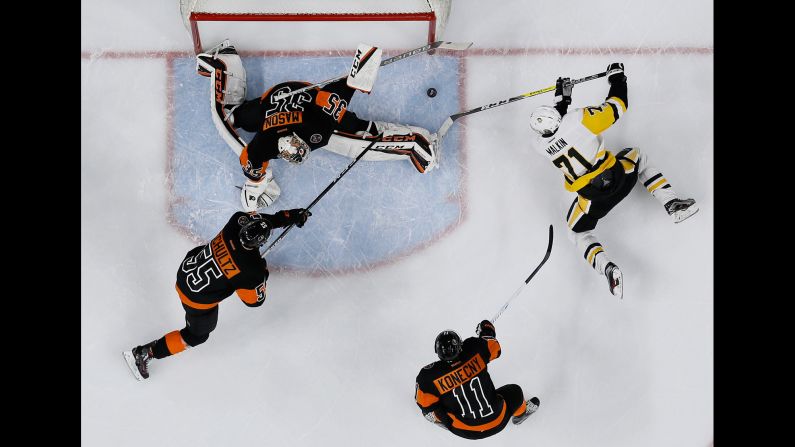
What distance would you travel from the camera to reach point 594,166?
3842 mm

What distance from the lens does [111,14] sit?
→ 4.45 m

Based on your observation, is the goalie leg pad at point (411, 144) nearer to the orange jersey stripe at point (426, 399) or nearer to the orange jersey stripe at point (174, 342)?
the orange jersey stripe at point (426, 399)

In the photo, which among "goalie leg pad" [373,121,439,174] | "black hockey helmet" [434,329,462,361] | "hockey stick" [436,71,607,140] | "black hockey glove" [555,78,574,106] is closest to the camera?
"black hockey helmet" [434,329,462,361]

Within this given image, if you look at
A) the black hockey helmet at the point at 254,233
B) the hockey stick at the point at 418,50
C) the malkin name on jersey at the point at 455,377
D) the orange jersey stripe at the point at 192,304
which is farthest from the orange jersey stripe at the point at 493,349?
the hockey stick at the point at 418,50

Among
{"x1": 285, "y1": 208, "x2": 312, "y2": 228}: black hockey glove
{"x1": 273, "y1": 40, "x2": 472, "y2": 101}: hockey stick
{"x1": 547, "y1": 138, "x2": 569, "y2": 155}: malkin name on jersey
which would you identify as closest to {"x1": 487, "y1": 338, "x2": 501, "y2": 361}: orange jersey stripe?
{"x1": 547, "y1": 138, "x2": 569, "y2": 155}: malkin name on jersey

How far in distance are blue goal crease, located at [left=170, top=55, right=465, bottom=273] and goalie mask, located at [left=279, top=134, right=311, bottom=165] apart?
2.05 feet

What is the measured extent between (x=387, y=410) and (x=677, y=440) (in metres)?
1.62

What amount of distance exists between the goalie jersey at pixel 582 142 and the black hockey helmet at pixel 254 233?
1.38 metres

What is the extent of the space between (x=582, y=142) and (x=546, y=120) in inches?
9.6

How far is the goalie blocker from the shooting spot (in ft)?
12.8

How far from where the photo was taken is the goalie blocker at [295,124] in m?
3.90

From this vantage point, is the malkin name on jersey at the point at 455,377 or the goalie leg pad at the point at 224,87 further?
the goalie leg pad at the point at 224,87

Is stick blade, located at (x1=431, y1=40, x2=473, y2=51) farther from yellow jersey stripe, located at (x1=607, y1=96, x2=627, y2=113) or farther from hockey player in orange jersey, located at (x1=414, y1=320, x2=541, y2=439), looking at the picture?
hockey player in orange jersey, located at (x1=414, y1=320, x2=541, y2=439)

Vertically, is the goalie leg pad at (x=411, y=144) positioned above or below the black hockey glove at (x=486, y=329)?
above
